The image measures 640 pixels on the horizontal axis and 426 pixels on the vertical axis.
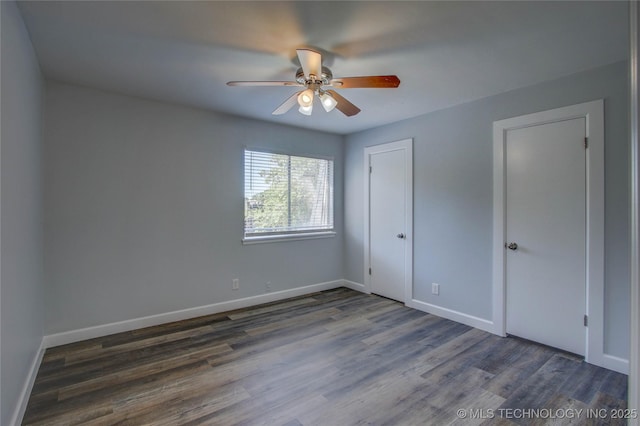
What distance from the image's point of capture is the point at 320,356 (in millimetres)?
2666

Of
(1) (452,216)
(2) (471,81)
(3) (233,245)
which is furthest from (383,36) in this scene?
(3) (233,245)

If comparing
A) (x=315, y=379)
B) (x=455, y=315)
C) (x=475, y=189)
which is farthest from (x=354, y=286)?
(x=315, y=379)

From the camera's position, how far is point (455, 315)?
347 cm

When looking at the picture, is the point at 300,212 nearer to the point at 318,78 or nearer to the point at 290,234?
the point at 290,234

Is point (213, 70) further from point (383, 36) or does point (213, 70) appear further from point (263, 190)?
point (263, 190)

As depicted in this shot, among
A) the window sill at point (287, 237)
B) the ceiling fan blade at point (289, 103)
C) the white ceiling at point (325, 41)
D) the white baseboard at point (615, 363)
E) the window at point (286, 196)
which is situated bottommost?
the white baseboard at point (615, 363)

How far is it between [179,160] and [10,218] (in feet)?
6.04

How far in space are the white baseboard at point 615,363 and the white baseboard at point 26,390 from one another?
414 cm

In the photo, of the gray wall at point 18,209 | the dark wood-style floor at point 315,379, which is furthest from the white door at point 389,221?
the gray wall at point 18,209

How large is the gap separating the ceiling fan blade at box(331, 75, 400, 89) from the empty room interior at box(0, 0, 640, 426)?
0.06 ft

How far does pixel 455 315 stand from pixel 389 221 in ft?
4.70

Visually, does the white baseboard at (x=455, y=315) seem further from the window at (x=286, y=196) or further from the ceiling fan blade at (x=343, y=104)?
the ceiling fan blade at (x=343, y=104)

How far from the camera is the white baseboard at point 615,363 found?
2.37 meters

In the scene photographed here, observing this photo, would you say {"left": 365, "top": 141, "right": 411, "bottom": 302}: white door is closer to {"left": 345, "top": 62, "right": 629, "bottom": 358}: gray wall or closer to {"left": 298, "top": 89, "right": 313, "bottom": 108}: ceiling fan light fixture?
{"left": 345, "top": 62, "right": 629, "bottom": 358}: gray wall
